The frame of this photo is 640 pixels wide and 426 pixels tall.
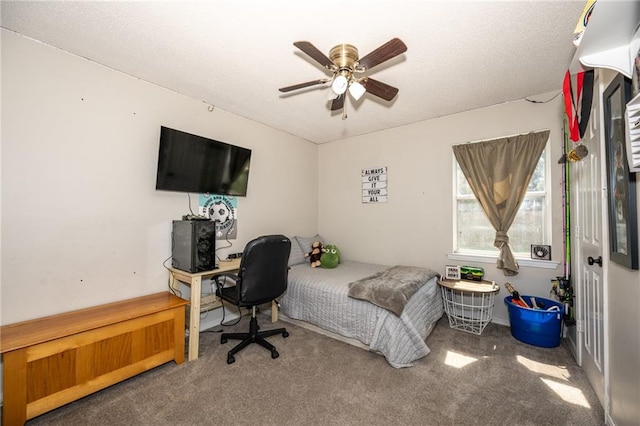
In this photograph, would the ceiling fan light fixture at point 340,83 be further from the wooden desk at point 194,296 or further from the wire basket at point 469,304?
the wire basket at point 469,304

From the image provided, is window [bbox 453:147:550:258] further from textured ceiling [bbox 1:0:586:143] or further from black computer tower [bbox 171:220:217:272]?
black computer tower [bbox 171:220:217:272]

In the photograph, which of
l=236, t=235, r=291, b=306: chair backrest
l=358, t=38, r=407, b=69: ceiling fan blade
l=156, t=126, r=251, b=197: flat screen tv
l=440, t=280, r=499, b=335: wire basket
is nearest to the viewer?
l=358, t=38, r=407, b=69: ceiling fan blade

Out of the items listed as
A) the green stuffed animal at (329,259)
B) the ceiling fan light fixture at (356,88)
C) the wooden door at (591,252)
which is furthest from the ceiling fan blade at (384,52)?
the green stuffed animal at (329,259)

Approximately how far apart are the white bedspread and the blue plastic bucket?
28.1 inches

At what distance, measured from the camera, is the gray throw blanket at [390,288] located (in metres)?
2.27

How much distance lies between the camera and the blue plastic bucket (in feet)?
7.84

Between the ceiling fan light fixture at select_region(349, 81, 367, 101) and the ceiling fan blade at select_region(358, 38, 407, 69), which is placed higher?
the ceiling fan blade at select_region(358, 38, 407, 69)

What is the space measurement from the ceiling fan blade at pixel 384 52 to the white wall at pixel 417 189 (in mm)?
1558

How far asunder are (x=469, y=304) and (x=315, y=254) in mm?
1911

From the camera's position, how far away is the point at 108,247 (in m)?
2.26

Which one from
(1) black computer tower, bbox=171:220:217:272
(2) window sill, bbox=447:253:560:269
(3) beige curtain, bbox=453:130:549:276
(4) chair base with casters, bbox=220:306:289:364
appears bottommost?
(4) chair base with casters, bbox=220:306:289:364

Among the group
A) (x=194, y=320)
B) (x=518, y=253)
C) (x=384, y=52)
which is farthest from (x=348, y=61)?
(x=518, y=253)

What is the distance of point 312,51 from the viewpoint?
5.26 ft

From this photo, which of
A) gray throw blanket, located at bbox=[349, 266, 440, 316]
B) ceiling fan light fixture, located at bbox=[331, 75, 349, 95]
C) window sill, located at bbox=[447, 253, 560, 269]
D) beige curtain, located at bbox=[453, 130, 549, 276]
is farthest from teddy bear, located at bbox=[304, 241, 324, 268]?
ceiling fan light fixture, located at bbox=[331, 75, 349, 95]
